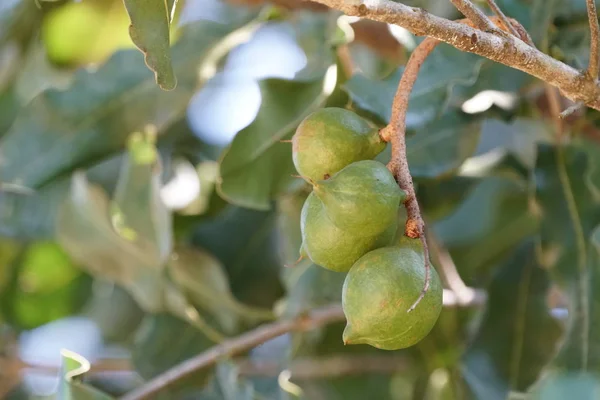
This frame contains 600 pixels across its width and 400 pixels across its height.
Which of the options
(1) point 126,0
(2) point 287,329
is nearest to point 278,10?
(2) point 287,329

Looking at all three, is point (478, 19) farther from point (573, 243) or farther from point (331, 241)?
point (573, 243)

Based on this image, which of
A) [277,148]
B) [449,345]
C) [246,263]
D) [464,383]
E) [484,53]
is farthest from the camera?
[246,263]

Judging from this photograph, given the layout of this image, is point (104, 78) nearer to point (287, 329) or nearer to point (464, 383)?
point (287, 329)

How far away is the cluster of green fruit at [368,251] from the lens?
48 centimetres

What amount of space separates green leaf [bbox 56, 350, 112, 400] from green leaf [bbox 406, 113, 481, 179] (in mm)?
433

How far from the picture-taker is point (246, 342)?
97cm

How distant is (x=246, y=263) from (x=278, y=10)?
424 mm

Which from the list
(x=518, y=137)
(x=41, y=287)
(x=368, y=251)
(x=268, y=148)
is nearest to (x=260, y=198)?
(x=268, y=148)

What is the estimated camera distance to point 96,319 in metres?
1.38

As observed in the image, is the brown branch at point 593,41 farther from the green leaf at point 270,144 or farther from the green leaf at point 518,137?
the green leaf at point 518,137

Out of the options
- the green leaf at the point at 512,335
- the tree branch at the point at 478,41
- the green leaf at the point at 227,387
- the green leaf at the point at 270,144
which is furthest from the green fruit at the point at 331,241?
the green leaf at the point at 512,335

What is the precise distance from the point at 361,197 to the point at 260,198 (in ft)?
1.16

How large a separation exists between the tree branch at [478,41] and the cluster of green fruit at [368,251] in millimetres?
97

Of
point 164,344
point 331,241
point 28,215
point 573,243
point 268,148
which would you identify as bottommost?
point 164,344
